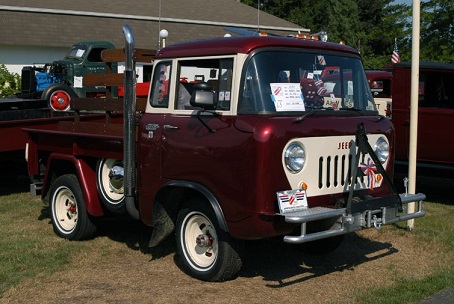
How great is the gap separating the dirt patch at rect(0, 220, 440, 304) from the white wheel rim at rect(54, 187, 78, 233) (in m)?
0.39

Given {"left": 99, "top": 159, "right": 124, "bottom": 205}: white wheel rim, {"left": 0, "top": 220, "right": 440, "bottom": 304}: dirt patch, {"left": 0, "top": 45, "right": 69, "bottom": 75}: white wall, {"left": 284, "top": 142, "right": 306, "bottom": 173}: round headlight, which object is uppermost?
{"left": 0, "top": 45, "right": 69, "bottom": 75}: white wall

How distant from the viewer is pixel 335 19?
1726 inches

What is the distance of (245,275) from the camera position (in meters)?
6.30

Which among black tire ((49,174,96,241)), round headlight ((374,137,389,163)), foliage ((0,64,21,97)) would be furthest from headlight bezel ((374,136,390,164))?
foliage ((0,64,21,97))

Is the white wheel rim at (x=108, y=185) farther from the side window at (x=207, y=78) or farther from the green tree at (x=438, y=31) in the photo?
the green tree at (x=438, y=31)

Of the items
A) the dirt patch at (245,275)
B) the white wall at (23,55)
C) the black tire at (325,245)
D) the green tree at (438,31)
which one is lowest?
the dirt patch at (245,275)

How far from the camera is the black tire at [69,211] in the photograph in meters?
7.45

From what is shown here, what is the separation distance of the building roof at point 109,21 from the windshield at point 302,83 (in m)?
15.5

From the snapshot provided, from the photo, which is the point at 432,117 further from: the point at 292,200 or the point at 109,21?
the point at 109,21

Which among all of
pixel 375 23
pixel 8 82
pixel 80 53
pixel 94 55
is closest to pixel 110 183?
pixel 80 53

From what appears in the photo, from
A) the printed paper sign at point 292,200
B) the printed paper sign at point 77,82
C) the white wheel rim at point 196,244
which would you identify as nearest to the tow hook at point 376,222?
the printed paper sign at point 292,200

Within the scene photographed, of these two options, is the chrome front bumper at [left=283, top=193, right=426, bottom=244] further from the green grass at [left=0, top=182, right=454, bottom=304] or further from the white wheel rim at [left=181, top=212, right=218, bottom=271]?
the white wheel rim at [left=181, top=212, right=218, bottom=271]

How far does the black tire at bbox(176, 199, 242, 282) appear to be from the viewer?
19.1ft

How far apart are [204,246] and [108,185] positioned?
166 centimetres
